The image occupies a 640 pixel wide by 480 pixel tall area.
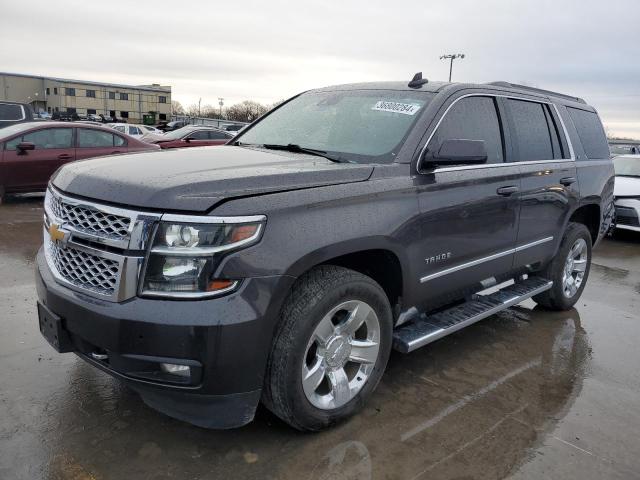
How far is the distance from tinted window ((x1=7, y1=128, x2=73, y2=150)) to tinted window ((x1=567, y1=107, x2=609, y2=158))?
8.62 meters

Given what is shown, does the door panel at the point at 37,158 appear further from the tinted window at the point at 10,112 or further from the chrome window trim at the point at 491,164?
the chrome window trim at the point at 491,164

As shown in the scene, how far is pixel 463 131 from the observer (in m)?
3.80

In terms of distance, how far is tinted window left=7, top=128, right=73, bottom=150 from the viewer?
948 centimetres

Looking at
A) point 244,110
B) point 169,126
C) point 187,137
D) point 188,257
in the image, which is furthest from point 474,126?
point 244,110

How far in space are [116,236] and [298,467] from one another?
142 centimetres

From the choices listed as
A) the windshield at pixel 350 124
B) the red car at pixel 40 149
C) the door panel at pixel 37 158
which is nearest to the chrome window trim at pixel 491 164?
the windshield at pixel 350 124

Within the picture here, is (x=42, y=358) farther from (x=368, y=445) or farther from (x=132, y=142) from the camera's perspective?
(x=132, y=142)

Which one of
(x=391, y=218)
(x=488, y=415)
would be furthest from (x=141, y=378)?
(x=488, y=415)

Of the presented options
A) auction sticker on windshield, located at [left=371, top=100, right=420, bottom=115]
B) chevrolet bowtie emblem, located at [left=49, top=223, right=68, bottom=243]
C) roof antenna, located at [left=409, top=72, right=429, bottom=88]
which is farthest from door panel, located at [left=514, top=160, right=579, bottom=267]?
chevrolet bowtie emblem, located at [left=49, top=223, right=68, bottom=243]

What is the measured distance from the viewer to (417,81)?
396 centimetres

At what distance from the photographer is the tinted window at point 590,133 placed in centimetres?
532

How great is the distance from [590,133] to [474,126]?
2.32 metres

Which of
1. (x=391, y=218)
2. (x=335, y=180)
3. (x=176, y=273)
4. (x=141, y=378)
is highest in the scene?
(x=335, y=180)

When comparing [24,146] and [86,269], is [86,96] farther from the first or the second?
[86,269]
